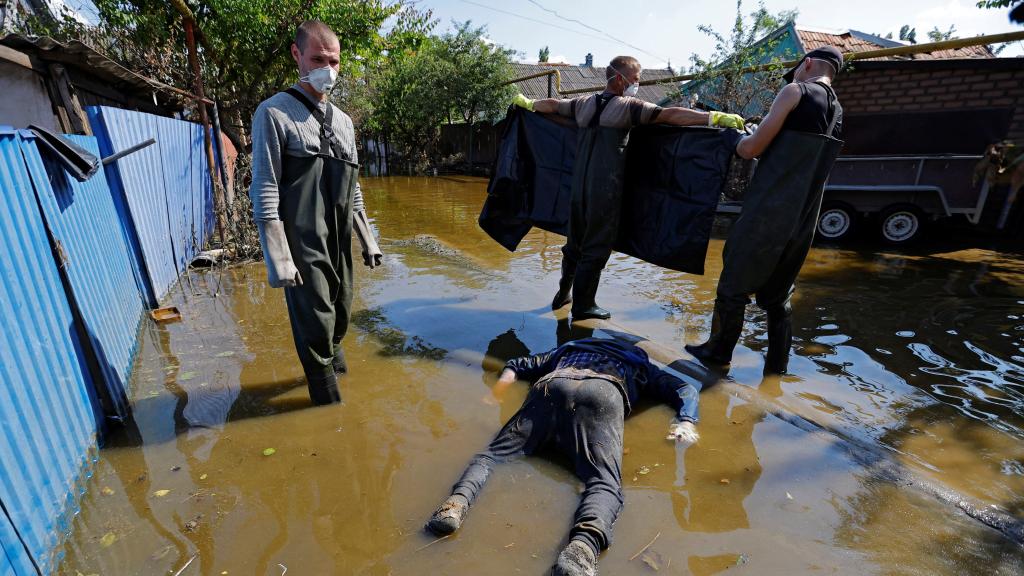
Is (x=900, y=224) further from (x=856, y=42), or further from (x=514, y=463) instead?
(x=514, y=463)

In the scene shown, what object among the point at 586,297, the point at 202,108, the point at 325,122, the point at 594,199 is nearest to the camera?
the point at 325,122

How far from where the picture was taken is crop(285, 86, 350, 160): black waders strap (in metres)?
2.76

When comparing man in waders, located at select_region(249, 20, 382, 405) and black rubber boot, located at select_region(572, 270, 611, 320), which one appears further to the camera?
black rubber boot, located at select_region(572, 270, 611, 320)

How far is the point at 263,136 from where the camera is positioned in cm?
257

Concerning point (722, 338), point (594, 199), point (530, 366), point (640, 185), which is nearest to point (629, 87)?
point (640, 185)

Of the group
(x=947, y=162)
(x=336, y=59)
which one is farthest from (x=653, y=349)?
(x=947, y=162)

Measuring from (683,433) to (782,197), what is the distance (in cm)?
164

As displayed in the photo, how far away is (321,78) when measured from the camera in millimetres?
2736

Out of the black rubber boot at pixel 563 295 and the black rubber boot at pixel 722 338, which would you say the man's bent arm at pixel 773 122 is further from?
the black rubber boot at pixel 563 295

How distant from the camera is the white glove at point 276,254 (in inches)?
102

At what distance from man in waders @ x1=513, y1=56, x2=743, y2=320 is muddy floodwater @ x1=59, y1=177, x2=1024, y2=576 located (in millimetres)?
601

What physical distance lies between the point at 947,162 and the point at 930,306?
11.3 ft

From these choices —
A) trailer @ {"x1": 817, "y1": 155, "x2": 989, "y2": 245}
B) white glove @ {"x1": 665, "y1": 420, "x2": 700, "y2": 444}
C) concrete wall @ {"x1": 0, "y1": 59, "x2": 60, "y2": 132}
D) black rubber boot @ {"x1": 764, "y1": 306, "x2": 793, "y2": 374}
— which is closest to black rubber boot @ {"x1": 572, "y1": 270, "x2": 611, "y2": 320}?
black rubber boot @ {"x1": 764, "y1": 306, "x2": 793, "y2": 374}

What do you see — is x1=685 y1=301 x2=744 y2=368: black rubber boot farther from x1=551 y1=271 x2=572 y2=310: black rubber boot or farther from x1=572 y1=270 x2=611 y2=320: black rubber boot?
x1=551 y1=271 x2=572 y2=310: black rubber boot
